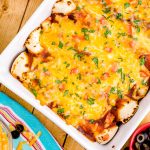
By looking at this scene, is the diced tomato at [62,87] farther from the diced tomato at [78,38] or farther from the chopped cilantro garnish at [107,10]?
the chopped cilantro garnish at [107,10]

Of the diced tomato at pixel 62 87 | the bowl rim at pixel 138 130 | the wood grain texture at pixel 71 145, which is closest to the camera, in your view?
the diced tomato at pixel 62 87

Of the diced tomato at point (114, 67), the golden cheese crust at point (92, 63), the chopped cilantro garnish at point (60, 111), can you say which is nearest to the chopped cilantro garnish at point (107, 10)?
the golden cheese crust at point (92, 63)

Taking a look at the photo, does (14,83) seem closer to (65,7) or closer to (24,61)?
(24,61)

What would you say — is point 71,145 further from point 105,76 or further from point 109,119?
point 105,76

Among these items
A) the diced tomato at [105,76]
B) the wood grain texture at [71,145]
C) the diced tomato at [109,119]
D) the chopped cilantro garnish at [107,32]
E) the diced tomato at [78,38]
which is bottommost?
the wood grain texture at [71,145]

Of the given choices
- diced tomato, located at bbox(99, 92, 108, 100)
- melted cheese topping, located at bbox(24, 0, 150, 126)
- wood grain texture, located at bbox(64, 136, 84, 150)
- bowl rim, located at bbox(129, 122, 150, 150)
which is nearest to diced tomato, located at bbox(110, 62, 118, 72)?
melted cheese topping, located at bbox(24, 0, 150, 126)

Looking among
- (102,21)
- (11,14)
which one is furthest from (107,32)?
(11,14)

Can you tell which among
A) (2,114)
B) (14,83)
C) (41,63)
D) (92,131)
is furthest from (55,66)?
(2,114)
